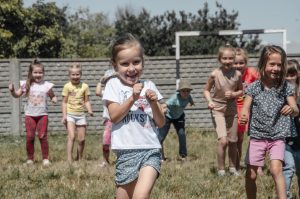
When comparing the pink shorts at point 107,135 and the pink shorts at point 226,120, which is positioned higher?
the pink shorts at point 226,120

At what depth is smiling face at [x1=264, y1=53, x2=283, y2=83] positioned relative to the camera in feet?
17.3

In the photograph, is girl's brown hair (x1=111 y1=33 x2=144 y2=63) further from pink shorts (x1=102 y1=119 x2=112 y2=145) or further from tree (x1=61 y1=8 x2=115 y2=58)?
tree (x1=61 y1=8 x2=115 y2=58)

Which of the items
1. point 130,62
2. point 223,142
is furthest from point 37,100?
point 130,62

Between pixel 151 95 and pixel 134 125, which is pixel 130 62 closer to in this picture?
pixel 151 95

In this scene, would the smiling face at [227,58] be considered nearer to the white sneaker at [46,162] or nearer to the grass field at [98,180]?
the grass field at [98,180]

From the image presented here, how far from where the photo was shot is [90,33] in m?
55.6

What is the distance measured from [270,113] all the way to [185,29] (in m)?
38.3

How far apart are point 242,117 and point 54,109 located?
10751 mm

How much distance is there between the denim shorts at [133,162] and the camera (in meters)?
4.37

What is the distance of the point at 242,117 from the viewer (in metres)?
5.22

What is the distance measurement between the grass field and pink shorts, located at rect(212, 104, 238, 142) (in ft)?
1.84

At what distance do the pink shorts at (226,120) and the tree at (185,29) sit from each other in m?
30.5

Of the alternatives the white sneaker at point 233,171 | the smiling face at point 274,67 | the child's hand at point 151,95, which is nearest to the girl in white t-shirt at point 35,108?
the white sneaker at point 233,171

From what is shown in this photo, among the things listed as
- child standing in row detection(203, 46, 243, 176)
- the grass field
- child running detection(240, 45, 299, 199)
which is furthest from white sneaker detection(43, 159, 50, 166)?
child running detection(240, 45, 299, 199)
